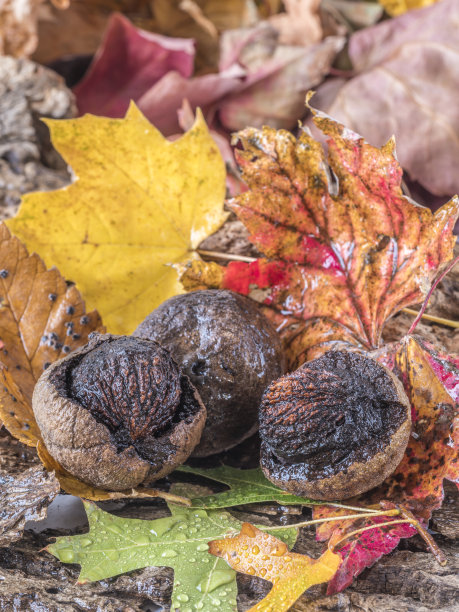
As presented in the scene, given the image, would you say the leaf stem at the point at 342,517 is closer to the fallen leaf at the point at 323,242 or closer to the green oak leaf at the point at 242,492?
the green oak leaf at the point at 242,492

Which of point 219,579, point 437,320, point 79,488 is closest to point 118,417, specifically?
A: point 79,488

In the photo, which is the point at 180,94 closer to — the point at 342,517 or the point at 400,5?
the point at 400,5

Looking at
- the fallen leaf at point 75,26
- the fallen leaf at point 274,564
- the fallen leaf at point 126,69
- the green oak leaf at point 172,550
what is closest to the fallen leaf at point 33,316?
the green oak leaf at point 172,550

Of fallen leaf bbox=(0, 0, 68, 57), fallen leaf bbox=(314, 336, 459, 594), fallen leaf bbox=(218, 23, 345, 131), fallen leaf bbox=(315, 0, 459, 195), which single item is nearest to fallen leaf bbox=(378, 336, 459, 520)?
fallen leaf bbox=(314, 336, 459, 594)

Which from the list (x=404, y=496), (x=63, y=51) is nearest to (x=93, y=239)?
(x=404, y=496)

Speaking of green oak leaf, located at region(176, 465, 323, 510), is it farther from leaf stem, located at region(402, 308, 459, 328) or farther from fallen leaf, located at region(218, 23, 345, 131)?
fallen leaf, located at region(218, 23, 345, 131)

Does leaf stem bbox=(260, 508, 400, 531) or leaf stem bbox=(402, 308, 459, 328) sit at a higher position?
leaf stem bbox=(402, 308, 459, 328)
